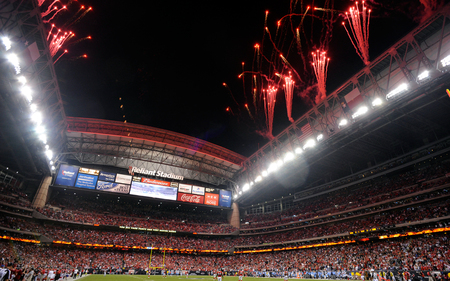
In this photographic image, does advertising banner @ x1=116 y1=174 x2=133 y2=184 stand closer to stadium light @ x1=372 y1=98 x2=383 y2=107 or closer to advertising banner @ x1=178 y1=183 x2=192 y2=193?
advertising banner @ x1=178 y1=183 x2=192 y2=193

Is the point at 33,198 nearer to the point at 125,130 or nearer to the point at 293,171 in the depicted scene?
the point at 125,130

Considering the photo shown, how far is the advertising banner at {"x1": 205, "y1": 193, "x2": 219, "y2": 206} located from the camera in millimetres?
53156

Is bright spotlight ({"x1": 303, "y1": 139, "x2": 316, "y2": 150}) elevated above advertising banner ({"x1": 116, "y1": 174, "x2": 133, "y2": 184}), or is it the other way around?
bright spotlight ({"x1": 303, "y1": 139, "x2": 316, "y2": 150})

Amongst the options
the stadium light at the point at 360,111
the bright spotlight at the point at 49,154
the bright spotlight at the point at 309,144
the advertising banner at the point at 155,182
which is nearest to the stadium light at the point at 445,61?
the stadium light at the point at 360,111

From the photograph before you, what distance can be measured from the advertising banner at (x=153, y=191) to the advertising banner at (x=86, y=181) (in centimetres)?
754

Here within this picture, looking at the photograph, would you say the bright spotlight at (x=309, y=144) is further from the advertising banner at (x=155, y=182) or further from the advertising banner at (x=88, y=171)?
the advertising banner at (x=88, y=171)

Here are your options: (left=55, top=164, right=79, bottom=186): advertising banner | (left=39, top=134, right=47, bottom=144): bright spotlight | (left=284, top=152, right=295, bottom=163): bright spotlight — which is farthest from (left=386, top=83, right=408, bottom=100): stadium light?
(left=55, top=164, right=79, bottom=186): advertising banner

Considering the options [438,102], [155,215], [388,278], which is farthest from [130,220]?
[438,102]

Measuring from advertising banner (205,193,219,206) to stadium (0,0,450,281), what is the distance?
39 cm

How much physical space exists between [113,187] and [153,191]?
8.22 m

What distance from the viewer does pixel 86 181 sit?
44281mm

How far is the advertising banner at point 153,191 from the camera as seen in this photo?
156 feet

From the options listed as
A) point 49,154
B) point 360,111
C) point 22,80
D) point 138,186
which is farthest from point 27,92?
point 360,111

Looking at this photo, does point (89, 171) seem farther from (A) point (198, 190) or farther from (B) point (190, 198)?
(A) point (198, 190)
